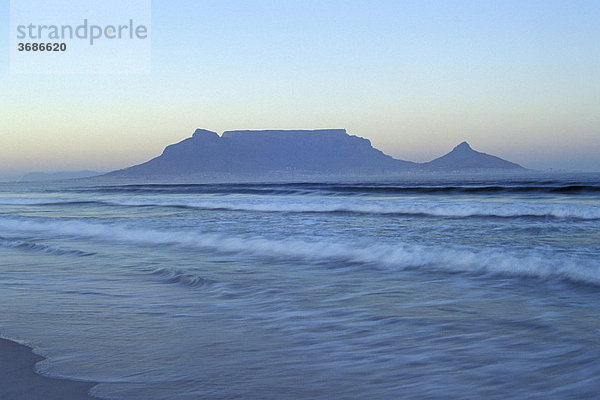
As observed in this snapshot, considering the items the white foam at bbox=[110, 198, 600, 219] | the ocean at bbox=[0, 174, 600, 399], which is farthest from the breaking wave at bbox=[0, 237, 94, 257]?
the white foam at bbox=[110, 198, 600, 219]

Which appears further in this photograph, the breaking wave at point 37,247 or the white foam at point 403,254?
the breaking wave at point 37,247

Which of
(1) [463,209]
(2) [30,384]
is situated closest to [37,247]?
(2) [30,384]

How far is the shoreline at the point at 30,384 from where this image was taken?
2564mm

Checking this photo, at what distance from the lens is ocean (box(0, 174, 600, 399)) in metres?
2.83

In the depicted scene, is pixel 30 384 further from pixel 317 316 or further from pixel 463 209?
pixel 463 209

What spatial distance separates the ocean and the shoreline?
90 millimetres

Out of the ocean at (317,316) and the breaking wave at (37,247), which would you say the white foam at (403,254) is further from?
the breaking wave at (37,247)

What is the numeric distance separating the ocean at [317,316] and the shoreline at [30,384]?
9cm

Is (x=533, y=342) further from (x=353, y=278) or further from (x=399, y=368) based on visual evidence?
(x=353, y=278)

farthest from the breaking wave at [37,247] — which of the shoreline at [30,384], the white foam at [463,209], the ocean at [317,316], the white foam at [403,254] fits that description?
the white foam at [463,209]

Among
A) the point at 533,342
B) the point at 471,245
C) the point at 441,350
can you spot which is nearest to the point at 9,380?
the point at 441,350

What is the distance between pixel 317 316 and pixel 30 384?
86.1 inches

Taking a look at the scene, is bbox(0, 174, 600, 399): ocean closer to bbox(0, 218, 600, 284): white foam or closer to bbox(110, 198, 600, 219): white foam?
bbox(0, 218, 600, 284): white foam

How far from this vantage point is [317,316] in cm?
429
